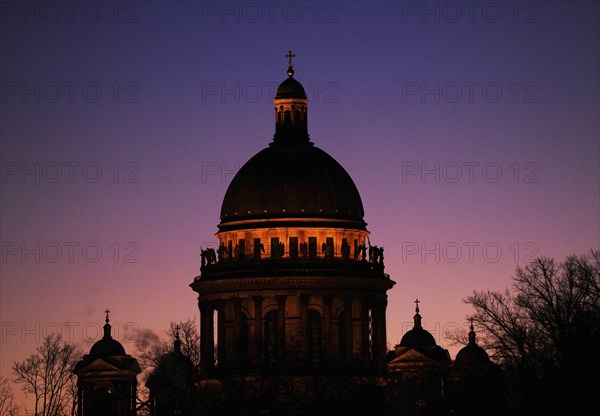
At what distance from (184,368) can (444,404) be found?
21236mm

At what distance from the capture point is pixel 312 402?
188 metres

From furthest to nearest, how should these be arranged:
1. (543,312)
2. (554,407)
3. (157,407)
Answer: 1. (157,407)
2. (543,312)
3. (554,407)

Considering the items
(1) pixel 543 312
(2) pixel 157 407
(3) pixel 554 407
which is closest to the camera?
(3) pixel 554 407

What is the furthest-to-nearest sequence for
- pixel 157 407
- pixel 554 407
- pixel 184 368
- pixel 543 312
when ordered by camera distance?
pixel 157 407
pixel 184 368
pixel 543 312
pixel 554 407

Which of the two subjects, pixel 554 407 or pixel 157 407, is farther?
pixel 157 407

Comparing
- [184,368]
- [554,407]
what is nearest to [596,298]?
[554,407]

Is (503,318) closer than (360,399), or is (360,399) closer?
(503,318)

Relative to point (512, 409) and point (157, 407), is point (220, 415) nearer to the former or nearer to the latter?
point (512, 409)

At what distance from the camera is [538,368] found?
163000 mm

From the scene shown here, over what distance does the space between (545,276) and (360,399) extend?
29.1 m

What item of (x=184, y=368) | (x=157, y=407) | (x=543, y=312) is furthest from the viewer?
(x=157, y=407)

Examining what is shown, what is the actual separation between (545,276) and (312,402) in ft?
84.5

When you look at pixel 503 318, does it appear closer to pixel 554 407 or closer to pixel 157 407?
pixel 554 407

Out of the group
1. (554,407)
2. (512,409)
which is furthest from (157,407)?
(554,407)
